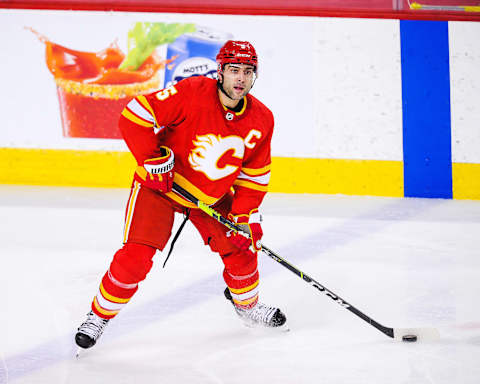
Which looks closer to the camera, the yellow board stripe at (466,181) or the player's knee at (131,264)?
the player's knee at (131,264)

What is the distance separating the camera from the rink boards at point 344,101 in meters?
4.31

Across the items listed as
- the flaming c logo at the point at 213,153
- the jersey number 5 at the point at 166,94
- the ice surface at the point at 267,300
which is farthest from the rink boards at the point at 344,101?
the jersey number 5 at the point at 166,94

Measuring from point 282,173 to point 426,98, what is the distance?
3.30 ft

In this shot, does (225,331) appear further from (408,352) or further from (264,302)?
(408,352)

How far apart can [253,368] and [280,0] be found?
2.90 meters

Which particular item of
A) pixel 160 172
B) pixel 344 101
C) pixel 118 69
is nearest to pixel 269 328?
pixel 160 172

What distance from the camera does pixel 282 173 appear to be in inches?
174

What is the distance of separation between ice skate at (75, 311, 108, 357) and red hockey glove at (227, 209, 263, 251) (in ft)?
1.58

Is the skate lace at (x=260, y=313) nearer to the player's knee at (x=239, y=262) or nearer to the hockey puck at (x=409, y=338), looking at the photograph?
the player's knee at (x=239, y=262)

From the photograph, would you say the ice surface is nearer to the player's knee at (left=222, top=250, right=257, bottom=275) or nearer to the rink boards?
the player's knee at (left=222, top=250, right=257, bottom=275)

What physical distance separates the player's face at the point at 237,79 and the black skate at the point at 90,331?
80 cm

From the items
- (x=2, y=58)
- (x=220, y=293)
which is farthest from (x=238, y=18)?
(x=220, y=293)

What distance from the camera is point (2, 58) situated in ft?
14.9

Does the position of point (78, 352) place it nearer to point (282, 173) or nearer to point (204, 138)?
point (204, 138)
